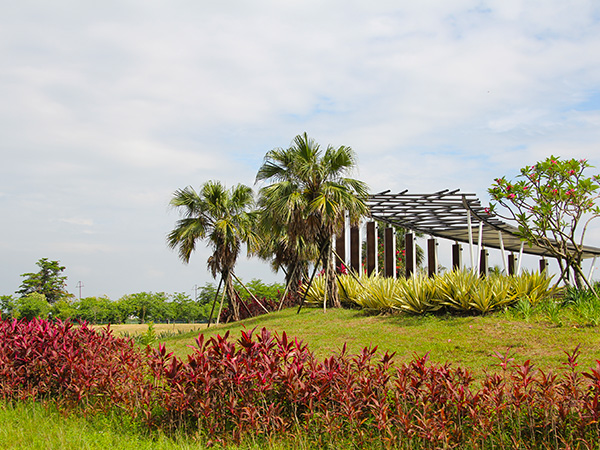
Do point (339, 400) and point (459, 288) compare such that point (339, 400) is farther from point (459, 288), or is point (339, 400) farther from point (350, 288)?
point (350, 288)

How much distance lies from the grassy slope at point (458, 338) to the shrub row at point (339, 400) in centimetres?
203

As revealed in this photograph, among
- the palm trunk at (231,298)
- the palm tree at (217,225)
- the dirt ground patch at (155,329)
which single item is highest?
the palm tree at (217,225)

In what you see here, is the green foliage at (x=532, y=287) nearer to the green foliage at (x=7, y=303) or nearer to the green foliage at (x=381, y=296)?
the green foliage at (x=381, y=296)

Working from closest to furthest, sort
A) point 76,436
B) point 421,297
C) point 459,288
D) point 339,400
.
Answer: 1. point 339,400
2. point 76,436
3. point 459,288
4. point 421,297

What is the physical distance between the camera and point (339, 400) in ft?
14.3

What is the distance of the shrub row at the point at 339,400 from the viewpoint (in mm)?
3963

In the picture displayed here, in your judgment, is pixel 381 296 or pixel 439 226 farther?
pixel 439 226

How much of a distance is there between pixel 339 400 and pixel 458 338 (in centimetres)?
511

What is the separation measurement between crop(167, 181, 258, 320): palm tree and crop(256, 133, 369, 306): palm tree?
8.00ft

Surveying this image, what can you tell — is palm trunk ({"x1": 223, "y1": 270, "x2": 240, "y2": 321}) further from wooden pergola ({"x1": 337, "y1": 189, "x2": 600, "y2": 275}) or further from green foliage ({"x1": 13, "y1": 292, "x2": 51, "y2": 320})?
green foliage ({"x1": 13, "y1": 292, "x2": 51, "y2": 320})

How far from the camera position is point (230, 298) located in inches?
701

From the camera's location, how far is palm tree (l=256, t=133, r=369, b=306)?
13820 millimetres

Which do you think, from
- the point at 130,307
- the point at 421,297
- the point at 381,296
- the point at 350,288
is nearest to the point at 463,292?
the point at 421,297

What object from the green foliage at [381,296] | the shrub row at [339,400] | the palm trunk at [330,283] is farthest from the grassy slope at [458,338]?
the palm trunk at [330,283]
